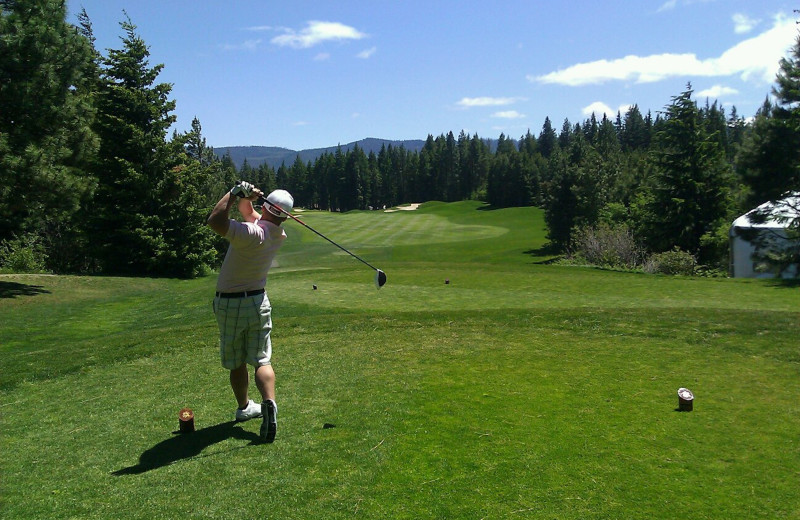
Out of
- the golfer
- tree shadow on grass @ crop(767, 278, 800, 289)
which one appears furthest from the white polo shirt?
tree shadow on grass @ crop(767, 278, 800, 289)

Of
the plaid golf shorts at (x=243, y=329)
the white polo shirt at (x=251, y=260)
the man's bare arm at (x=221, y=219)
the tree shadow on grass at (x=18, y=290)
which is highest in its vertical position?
the man's bare arm at (x=221, y=219)

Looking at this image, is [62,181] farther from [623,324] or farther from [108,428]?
[623,324]

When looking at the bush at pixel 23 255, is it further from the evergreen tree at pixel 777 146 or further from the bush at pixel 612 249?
the evergreen tree at pixel 777 146

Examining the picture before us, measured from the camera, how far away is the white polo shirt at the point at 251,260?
5.31 m

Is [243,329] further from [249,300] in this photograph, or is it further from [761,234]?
[761,234]

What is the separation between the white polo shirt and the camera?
5.31 metres

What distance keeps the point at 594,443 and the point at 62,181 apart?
19.2m

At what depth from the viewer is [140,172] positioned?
28203mm

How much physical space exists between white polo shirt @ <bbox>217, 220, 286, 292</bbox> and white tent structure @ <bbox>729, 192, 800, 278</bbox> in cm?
2984

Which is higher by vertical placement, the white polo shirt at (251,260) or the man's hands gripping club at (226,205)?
the man's hands gripping club at (226,205)

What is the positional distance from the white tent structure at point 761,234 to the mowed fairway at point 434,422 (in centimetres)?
2013

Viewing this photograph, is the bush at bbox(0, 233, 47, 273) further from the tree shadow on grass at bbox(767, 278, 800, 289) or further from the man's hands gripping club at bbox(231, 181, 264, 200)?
the tree shadow on grass at bbox(767, 278, 800, 289)

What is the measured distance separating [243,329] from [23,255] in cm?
2914

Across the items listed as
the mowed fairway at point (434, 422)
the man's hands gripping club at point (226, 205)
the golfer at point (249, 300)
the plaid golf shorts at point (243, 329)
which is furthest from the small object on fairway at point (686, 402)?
the man's hands gripping club at point (226, 205)
